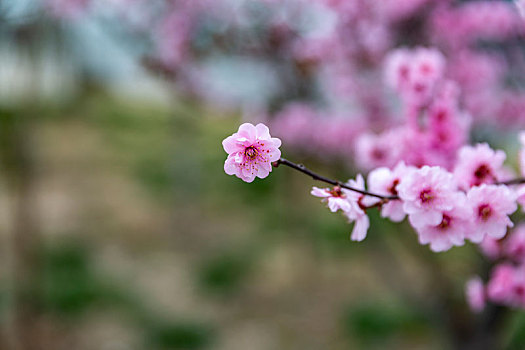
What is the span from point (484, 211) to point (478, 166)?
0.15 meters

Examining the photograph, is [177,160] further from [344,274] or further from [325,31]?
[325,31]

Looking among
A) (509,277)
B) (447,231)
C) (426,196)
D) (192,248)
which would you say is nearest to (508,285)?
(509,277)

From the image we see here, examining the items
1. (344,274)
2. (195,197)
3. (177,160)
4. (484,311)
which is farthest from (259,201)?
(484,311)

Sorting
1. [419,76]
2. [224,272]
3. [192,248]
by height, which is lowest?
[419,76]

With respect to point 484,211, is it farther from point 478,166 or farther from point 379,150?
point 379,150

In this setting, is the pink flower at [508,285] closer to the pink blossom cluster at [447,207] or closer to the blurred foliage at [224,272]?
the pink blossom cluster at [447,207]

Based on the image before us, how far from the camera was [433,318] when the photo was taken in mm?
2439

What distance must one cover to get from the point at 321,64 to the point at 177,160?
2.80 m

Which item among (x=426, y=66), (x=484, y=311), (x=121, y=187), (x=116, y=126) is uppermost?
(x=116, y=126)

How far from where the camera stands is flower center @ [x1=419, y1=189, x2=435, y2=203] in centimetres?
94

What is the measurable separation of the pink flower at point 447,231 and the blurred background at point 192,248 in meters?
1.36

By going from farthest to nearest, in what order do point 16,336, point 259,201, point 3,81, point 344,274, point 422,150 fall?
point 259,201, point 3,81, point 344,274, point 16,336, point 422,150

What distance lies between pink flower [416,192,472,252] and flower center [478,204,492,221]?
29 mm

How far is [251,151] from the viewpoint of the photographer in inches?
33.6
